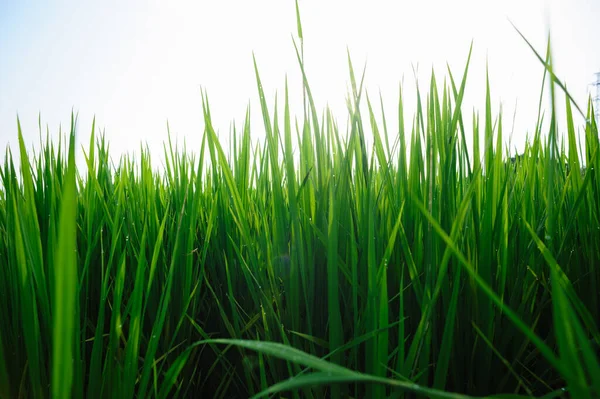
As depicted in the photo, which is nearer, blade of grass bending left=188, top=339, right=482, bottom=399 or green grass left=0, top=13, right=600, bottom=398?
blade of grass bending left=188, top=339, right=482, bottom=399

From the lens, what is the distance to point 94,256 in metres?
0.89

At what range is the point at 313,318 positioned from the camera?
2.24 ft

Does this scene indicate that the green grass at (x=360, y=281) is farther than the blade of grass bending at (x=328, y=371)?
Yes

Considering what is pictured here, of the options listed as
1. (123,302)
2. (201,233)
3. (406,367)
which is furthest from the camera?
(201,233)

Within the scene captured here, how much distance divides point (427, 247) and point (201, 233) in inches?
23.3

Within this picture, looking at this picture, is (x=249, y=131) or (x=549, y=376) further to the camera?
(x=249, y=131)

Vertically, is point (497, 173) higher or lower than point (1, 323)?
higher

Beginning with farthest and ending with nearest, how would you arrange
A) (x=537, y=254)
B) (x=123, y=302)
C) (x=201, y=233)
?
(x=201, y=233)
(x=123, y=302)
(x=537, y=254)

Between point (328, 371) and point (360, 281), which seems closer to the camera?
point (328, 371)

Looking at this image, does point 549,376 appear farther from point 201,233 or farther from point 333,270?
point 201,233

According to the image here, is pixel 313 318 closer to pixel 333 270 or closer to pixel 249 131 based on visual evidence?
pixel 333 270

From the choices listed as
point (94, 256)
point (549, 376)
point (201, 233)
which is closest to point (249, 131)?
point (201, 233)

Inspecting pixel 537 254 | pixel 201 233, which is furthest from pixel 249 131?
pixel 537 254

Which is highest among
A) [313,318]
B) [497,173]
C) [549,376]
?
[497,173]
